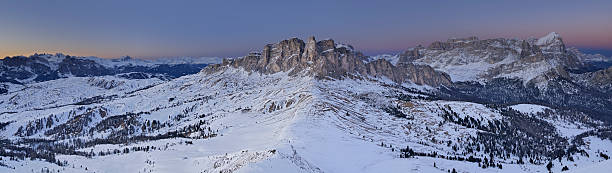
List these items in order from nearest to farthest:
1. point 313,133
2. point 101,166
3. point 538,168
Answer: point 538,168
point 101,166
point 313,133

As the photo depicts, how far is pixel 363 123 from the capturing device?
196250 millimetres

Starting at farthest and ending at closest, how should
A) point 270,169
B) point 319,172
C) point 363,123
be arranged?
point 363,123 < point 319,172 < point 270,169

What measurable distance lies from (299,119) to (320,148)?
2456 inches

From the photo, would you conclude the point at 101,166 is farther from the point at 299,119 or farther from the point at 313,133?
the point at 299,119

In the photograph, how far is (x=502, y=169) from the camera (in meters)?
81.2

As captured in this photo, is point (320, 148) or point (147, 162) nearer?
point (147, 162)

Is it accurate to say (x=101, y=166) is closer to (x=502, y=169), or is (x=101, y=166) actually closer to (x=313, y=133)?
(x=313, y=133)

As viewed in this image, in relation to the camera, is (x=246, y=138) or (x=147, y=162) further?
(x=246, y=138)

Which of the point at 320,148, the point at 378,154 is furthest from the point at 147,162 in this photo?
the point at 378,154

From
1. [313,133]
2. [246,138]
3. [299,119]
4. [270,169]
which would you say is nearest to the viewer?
[270,169]

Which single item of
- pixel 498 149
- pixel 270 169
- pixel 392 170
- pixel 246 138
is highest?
pixel 270 169

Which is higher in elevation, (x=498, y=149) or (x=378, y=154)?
(x=378, y=154)

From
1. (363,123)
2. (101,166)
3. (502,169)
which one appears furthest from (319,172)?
(363,123)

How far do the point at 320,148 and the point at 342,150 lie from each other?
23.8 ft
